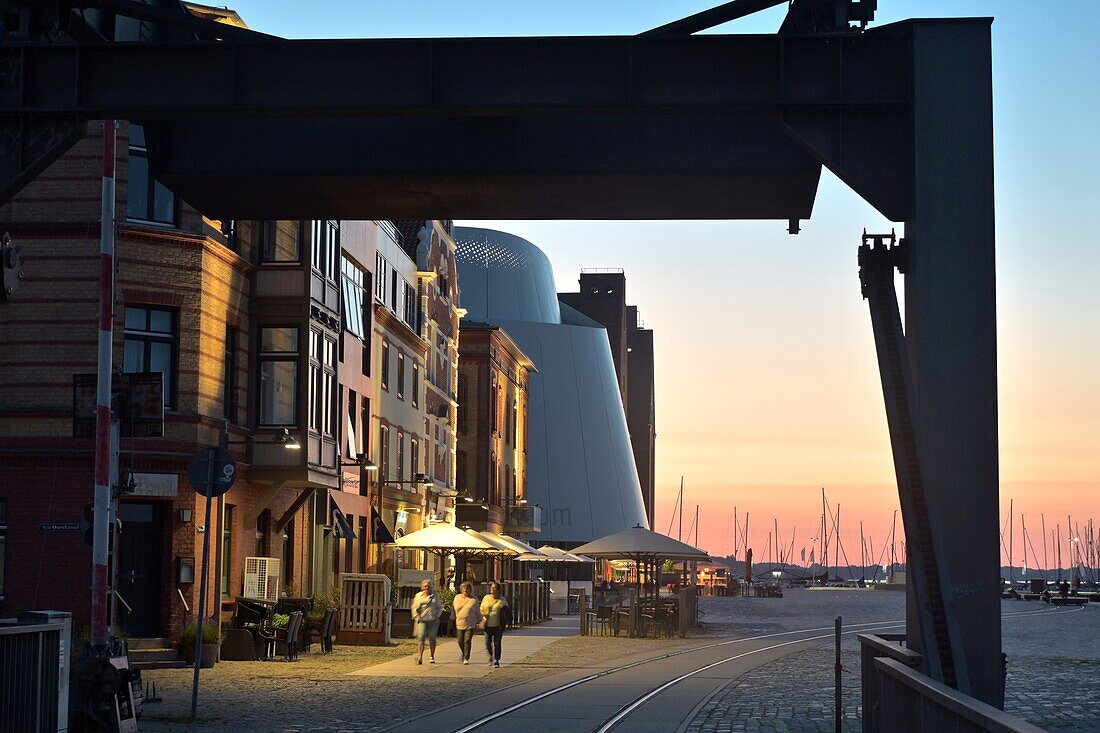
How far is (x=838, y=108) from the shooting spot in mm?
13125

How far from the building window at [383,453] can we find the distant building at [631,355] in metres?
115

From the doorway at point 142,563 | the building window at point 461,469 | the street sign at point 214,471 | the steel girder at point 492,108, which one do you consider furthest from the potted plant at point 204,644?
the building window at point 461,469

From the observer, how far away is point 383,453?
47.3 m

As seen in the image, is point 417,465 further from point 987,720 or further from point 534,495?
point 534,495

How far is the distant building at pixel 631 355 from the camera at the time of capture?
164250mm

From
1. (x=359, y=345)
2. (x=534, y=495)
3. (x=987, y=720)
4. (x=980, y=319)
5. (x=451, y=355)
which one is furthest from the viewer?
(x=534, y=495)

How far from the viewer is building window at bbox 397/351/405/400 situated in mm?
49906

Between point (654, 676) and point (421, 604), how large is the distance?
4837mm

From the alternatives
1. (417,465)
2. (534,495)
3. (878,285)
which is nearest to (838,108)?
(878,285)

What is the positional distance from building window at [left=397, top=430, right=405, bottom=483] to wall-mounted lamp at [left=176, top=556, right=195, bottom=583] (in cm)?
2055

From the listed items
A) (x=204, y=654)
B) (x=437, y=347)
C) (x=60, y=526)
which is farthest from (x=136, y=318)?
(x=437, y=347)

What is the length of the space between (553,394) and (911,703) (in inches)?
4497

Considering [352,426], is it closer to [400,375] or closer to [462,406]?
[400,375]

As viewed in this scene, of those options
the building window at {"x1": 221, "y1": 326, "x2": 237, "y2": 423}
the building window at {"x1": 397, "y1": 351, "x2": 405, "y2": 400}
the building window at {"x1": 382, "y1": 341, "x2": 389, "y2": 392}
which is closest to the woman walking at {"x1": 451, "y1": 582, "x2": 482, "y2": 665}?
the building window at {"x1": 221, "y1": 326, "x2": 237, "y2": 423}
